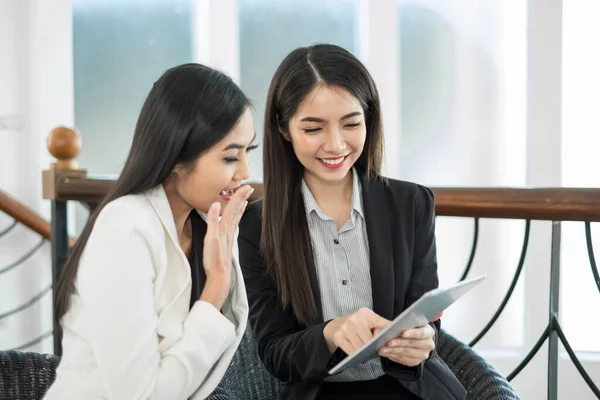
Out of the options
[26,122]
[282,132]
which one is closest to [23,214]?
[26,122]

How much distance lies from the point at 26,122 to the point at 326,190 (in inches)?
93.5

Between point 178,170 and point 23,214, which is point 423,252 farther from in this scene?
point 23,214

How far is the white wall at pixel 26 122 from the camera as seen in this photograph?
367 cm

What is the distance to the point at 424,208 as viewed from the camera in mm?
1747

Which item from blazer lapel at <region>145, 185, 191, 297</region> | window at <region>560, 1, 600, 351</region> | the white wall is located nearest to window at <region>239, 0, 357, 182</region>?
the white wall

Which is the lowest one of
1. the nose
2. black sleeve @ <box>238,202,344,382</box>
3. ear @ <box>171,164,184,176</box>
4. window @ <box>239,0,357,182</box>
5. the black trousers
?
the black trousers

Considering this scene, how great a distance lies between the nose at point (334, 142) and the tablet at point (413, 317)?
1.42ft

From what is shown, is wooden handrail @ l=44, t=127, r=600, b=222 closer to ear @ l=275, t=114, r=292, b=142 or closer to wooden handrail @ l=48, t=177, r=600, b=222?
wooden handrail @ l=48, t=177, r=600, b=222

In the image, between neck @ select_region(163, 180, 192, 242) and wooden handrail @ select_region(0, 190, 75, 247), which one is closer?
neck @ select_region(163, 180, 192, 242)

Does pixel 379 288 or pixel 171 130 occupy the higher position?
pixel 171 130

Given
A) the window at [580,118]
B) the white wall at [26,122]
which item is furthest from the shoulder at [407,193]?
the white wall at [26,122]

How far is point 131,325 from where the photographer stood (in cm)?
127

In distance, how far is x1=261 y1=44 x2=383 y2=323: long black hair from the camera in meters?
1.66

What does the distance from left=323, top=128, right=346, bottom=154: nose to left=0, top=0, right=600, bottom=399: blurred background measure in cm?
208
